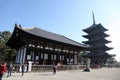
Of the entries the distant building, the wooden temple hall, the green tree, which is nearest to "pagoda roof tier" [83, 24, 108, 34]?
the distant building

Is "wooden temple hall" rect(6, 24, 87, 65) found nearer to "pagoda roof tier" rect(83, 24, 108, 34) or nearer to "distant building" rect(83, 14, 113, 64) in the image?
"distant building" rect(83, 14, 113, 64)

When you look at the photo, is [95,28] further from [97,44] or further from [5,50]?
[5,50]

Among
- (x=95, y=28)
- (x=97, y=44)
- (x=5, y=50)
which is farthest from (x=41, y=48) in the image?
(x=95, y=28)

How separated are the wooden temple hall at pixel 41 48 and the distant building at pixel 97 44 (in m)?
23.2

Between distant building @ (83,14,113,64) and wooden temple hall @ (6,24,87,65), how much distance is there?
23151mm

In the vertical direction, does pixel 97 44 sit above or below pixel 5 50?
above

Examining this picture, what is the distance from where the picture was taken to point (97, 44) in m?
52.5

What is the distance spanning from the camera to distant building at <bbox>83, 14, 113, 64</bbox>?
48812 mm

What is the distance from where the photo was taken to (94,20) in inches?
2699

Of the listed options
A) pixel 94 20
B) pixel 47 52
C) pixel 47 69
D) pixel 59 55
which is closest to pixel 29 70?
pixel 47 69

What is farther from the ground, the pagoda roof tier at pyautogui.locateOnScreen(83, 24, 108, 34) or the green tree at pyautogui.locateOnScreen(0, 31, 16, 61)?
the pagoda roof tier at pyautogui.locateOnScreen(83, 24, 108, 34)


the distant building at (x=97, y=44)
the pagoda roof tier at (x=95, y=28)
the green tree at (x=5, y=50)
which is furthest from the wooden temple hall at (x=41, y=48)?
the pagoda roof tier at (x=95, y=28)

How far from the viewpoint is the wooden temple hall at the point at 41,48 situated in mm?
20281

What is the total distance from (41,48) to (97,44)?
3465 cm
